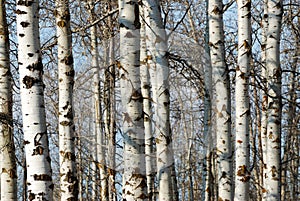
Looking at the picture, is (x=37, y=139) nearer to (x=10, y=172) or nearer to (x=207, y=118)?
(x=10, y=172)

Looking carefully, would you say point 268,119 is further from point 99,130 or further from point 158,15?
point 99,130

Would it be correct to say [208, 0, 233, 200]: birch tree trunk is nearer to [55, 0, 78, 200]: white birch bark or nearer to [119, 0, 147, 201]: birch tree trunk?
[55, 0, 78, 200]: white birch bark

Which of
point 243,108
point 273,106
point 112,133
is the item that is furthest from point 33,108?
point 112,133

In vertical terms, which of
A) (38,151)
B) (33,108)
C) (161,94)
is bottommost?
(38,151)

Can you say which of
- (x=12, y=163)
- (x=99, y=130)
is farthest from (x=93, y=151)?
(x=12, y=163)

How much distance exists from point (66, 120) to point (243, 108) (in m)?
2.22

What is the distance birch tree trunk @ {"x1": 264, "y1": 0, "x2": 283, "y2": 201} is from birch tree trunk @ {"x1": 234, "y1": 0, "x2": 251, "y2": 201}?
861 mm

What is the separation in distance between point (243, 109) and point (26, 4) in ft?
9.86

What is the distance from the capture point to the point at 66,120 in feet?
21.5

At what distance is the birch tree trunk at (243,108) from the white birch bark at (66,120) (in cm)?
205

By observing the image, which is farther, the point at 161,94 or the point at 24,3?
the point at 161,94

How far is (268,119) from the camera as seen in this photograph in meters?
7.66

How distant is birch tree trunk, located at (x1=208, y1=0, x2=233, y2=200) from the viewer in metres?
6.87

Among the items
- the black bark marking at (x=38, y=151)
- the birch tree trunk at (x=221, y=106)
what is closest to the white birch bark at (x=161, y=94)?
the birch tree trunk at (x=221, y=106)
